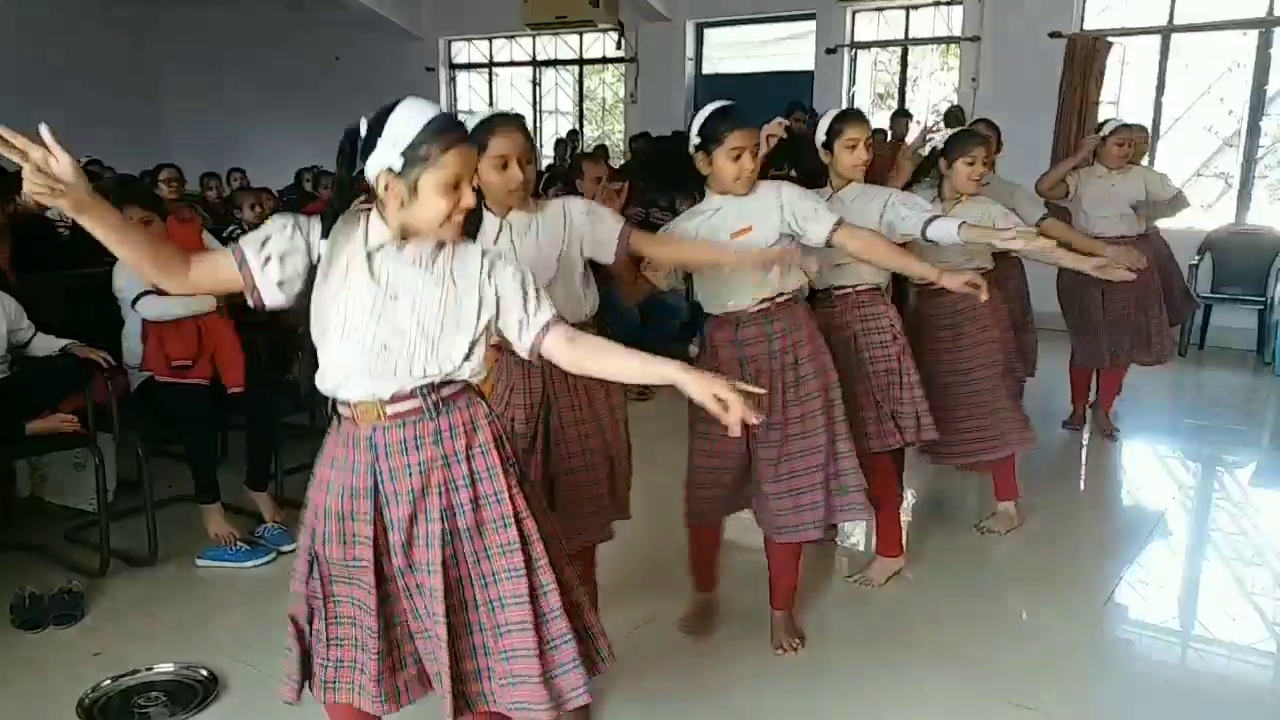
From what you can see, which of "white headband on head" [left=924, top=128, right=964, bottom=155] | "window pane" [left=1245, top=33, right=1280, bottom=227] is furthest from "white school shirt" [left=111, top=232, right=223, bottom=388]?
"window pane" [left=1245, top=33, right=1280, bottom=227]

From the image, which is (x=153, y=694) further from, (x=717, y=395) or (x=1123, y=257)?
(x=1123, y=257)

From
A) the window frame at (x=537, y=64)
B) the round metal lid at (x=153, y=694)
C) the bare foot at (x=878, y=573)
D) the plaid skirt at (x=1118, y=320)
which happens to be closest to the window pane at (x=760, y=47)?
the window frame at (x=537, y=64)

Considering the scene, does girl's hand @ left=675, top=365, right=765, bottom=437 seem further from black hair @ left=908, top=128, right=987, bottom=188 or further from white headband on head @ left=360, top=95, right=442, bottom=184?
black hair @ left=908, top=128, right=987, bottom=188

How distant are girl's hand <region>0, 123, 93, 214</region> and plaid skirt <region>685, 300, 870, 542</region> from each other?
145 cm

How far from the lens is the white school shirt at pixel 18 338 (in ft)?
9.37

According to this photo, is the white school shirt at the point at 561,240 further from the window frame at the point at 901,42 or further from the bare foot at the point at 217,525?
the window frame at the point at 901,42

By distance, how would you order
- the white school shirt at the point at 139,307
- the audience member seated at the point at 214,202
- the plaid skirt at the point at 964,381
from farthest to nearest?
the audience member seated at the point at 214,202, the plaid skirt at the point at 964,381, the white school shirt at the point at 139,307

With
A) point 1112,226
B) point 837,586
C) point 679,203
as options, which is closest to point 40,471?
point 837,586

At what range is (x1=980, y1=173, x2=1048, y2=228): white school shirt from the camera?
3576mm

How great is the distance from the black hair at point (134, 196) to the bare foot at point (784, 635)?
2095 mm

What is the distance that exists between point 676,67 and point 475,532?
791 cm

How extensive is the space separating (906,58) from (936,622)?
6.04 metres

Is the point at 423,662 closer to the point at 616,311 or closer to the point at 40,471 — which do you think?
the point at 40,471

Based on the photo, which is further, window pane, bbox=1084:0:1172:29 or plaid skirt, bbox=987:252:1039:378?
window pane, bbox=1084:0:1172:29
